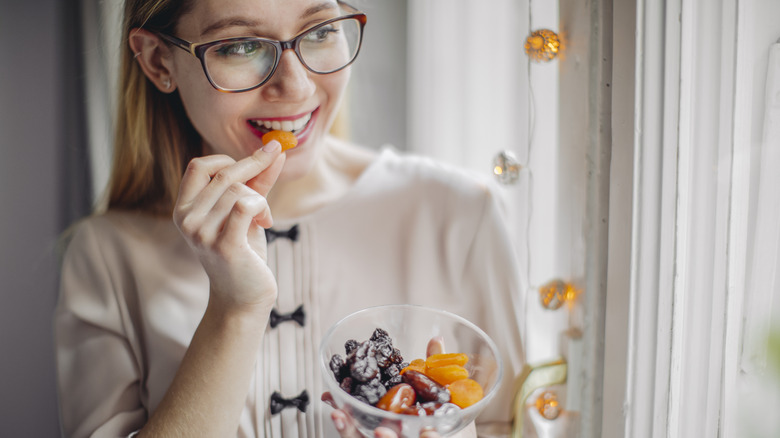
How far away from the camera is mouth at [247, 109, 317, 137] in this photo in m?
0.81

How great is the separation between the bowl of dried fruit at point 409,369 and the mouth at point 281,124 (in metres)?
0.31

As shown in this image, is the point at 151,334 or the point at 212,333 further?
the point at 151,334

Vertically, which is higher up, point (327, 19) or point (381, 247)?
point (327, 19)

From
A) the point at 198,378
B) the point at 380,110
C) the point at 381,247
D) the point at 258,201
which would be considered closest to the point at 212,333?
the point at 198,378

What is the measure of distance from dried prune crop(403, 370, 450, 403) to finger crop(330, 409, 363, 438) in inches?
3.1

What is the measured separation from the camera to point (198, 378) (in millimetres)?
754

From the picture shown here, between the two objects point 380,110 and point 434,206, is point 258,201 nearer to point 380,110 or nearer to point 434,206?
point 434,206

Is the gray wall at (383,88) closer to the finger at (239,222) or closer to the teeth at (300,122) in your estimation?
the teeth at (300,122)

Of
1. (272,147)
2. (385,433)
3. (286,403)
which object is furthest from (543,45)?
(286,403)

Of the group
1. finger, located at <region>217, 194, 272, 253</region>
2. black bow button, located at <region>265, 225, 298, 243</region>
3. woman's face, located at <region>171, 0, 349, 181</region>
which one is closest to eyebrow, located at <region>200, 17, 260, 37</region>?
woman's face, located at <region>171, 0, 349, 181</region>

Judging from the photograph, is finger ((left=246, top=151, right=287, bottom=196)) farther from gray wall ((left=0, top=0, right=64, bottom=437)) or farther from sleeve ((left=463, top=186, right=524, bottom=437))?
gray wall ((left=0, top=0, right=64, bottom=437))

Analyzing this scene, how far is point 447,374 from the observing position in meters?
0.63

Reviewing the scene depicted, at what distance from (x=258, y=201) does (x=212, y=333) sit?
0.21 m

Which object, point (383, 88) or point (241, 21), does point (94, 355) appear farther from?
point (383, 88)
